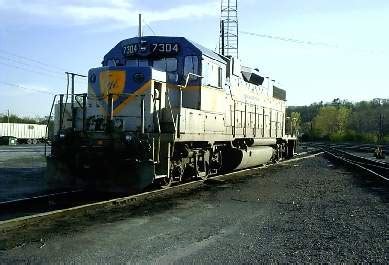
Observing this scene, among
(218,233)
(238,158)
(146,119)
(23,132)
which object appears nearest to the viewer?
(218,233)

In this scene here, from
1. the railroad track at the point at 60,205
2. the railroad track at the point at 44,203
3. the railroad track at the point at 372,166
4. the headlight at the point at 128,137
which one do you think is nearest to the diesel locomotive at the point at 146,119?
the headlight at the point at 128,137

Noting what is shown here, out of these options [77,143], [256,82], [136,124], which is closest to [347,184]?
[256,82]

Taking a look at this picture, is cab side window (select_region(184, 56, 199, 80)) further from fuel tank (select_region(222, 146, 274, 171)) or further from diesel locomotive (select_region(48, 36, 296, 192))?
fuel tank (select_region(222, 146, 274, 171))

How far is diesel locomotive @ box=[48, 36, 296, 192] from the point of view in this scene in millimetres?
Result: 9086

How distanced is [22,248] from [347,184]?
10.1 meters

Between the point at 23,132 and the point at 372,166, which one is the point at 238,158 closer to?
the point at 372,166

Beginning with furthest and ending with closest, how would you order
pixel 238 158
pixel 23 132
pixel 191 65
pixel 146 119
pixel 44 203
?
pixel 23 132, pixel 238 158, pixel 191 65, pixel 146 119, pixel 44 203

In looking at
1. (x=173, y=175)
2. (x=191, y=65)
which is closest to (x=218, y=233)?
(x=173, y=175)

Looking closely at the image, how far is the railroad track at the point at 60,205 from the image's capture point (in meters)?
6.73

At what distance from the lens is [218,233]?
21.0 ft

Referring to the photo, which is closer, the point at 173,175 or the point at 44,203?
the point at 44,203

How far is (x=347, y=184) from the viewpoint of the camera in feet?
43.4

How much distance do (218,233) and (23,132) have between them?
54.2m

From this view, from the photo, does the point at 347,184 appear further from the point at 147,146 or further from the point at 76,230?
the point at 76,230
